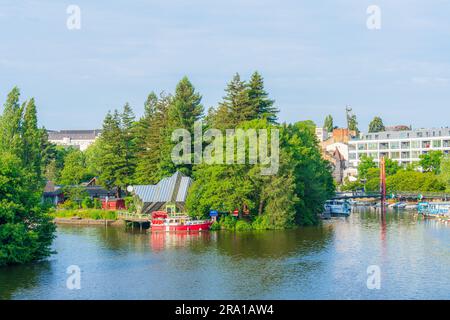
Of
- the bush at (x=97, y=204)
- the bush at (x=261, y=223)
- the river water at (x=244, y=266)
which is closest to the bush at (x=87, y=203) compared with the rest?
the bush at (x=97, y=204)

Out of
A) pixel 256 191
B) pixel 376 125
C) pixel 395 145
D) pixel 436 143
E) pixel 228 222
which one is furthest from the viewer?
pixel 376 125

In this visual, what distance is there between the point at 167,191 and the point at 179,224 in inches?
293

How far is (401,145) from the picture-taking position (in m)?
136

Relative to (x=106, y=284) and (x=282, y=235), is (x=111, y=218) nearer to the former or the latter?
(x=282, y=235)

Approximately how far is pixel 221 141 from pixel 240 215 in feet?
25.4

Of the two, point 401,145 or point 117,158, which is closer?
point 117,158

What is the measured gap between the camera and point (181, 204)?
226 ft

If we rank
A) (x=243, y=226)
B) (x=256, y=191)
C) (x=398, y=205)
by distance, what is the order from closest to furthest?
1. (x=243, y=226)
2. (x=256, y=191)
3. (x=398, y=205)

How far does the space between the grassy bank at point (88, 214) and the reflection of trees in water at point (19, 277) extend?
30.9m

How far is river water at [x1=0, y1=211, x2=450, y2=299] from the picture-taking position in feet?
116

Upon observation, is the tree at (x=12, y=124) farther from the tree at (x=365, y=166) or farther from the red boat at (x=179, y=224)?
the tree at (x=365, y=166)

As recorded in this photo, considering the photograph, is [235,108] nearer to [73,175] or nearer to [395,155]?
[73,175]

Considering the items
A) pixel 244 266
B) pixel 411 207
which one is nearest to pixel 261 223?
pixel 244 266
